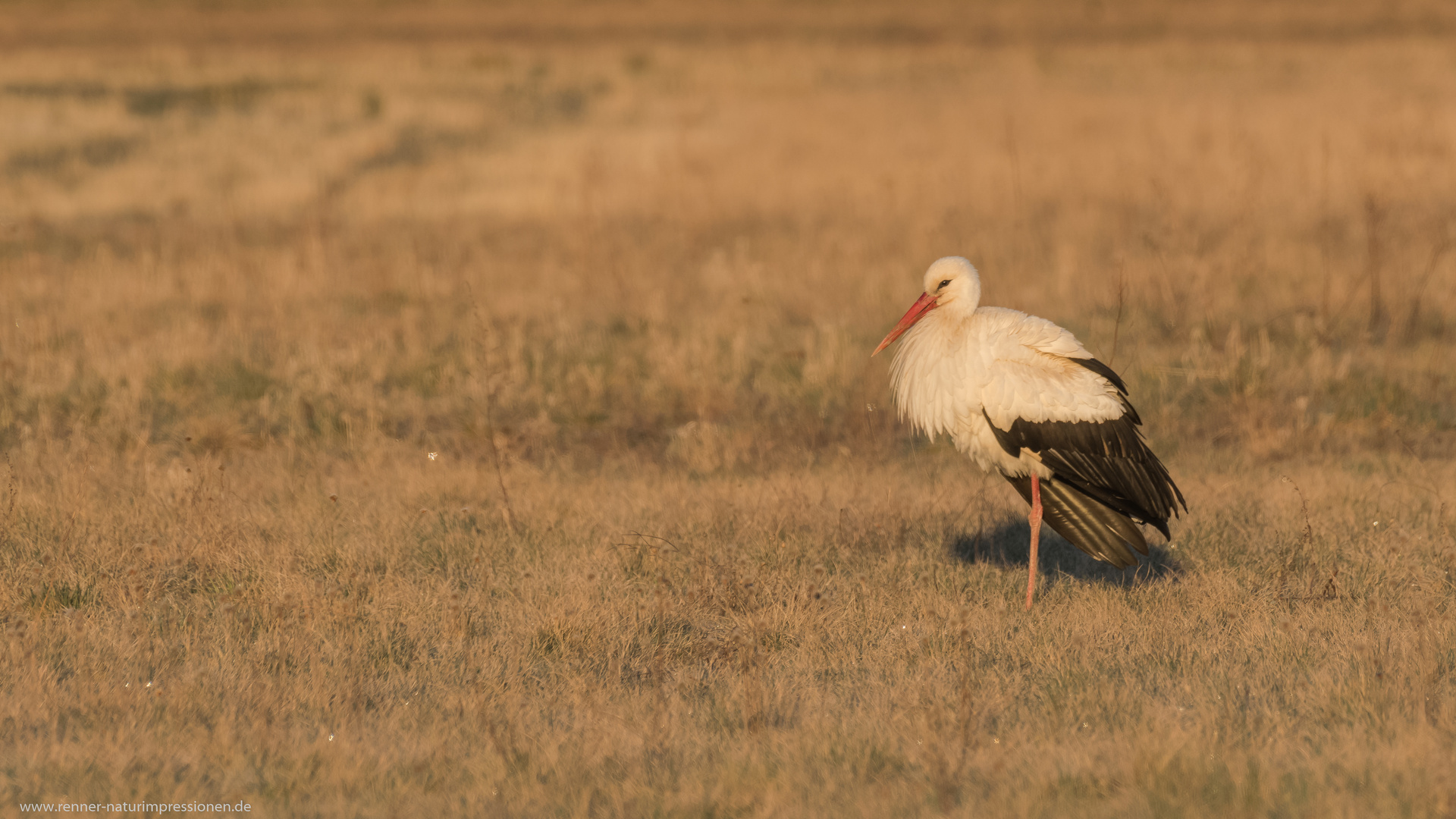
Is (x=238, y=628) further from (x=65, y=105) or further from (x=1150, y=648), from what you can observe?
(x=65, y=105)

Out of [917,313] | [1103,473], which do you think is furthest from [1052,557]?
[917,313]

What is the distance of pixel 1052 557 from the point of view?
7535 millimetres

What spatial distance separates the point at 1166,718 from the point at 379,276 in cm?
1200

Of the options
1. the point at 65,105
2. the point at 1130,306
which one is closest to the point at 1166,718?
the point at 1130,306

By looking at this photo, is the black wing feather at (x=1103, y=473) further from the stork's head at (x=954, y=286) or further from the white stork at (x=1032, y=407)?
the stork's head at (x=954, y=286)

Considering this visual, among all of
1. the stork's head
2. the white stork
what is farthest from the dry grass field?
the stork's head

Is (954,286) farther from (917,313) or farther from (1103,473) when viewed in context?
(1103,473)

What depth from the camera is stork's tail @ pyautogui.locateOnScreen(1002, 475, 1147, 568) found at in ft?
21.1

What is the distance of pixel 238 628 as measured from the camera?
600 cm

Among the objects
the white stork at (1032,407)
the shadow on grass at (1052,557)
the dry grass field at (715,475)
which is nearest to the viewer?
the dry grass field at (715,475)

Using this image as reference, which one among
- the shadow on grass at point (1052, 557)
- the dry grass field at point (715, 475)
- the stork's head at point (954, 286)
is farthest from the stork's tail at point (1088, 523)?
the stork's head at point (954, 286)

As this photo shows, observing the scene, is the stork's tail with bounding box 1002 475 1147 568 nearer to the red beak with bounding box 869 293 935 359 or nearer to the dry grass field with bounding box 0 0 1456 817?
the dry grass field with bounding box 0 0 1456 817

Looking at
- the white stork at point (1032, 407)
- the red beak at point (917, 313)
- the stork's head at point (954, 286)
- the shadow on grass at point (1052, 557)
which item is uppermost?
the stork's head at point (954, 286)

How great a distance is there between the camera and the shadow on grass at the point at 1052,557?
→ 6.95 meters
